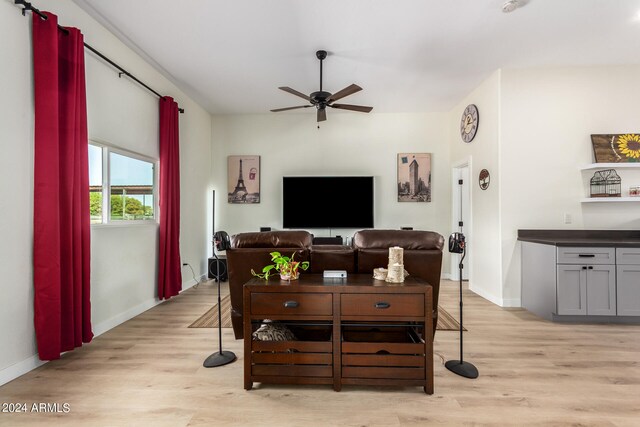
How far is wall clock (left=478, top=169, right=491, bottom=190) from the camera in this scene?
4.11 metres

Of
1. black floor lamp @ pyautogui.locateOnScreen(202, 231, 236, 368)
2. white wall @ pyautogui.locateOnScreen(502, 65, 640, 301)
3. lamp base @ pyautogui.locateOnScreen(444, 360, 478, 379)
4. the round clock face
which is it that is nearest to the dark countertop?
white wall @ pyautogui.locateOnScreen(502, 65, 640, 301)

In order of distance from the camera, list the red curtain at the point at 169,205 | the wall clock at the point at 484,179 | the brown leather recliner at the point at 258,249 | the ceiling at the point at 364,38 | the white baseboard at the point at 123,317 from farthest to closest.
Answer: the wall clock at the point at 484,179
the red curtain at the point at 169,205
the white baseboard at the point at 123,317
the ceiling at the point at 364,38
the brown leather recliner at the point at 258,249

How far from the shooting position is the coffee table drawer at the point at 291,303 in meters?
1.85

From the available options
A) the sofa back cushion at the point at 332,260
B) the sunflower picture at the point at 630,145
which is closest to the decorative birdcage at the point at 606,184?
the sunflower picture at the point at 630,145

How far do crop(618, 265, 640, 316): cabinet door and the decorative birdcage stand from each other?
966 millimetres

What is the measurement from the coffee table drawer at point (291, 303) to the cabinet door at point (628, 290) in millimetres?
3343

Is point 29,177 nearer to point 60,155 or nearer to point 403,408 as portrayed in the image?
point 60,155

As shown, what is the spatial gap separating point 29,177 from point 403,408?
302cm

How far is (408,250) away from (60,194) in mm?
2716

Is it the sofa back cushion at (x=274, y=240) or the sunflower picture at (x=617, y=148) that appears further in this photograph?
the sunflower picture at (x=617, y=148)

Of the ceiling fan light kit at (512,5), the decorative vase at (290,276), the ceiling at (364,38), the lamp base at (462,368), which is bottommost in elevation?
the lamp base at (462,368)

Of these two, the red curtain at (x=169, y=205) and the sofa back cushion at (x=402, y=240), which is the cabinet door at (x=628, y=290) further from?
the red curtain at (x=169, y=205)

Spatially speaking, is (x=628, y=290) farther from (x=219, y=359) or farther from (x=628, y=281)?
(x=219, y=359)

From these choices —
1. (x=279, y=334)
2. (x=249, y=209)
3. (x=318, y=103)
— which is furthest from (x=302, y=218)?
(x=279, y=334)
